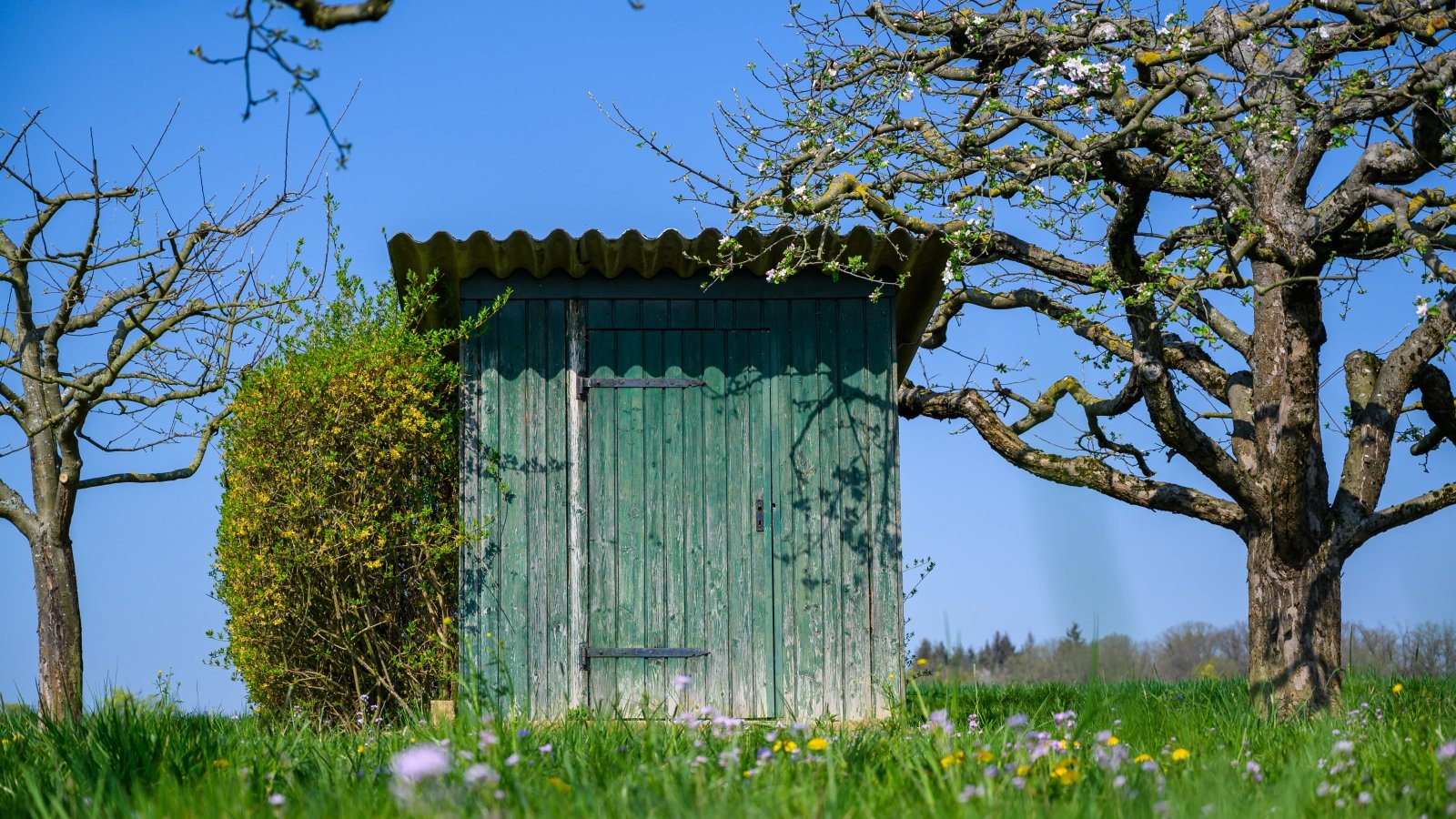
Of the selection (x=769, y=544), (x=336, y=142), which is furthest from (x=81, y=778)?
(x=769, y=544)

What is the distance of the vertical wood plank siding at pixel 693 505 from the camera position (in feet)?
21.8

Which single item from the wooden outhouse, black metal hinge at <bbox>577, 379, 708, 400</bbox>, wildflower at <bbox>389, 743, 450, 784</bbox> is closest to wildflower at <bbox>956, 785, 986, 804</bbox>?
wildflower at <bbox>389, 743, 450, 784</bbox>

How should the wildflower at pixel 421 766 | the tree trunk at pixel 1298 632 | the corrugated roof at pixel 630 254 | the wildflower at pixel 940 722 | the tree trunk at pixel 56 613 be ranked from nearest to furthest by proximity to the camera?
1. the wildflower at pixel 421 766
2. the wildflower at pixel 940 722
3. the corrugated roof at pixel 630 254
4. the tree trunk at pixel 1298 632
5. the tree trunk at pixel 56 613

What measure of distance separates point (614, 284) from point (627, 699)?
2382 millimetres

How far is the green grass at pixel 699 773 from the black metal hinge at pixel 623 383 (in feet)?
8.79

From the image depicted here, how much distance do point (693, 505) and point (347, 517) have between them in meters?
2.07

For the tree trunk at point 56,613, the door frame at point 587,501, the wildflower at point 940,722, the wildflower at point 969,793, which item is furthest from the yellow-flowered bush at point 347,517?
the wildflower at point 969,793

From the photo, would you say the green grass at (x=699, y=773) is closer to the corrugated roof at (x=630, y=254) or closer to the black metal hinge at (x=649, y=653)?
the black metal hinge at (x=649, y=653)

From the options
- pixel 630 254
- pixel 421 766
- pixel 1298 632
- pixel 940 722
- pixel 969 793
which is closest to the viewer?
pixel 421 766

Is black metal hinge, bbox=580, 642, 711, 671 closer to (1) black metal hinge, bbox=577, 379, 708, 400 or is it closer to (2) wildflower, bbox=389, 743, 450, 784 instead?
(1) black metal hinge, bbox=577, 379, 708, 400

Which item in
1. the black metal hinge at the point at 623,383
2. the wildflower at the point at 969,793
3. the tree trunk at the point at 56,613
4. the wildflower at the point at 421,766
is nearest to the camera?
the wildflower at the point at 421,766

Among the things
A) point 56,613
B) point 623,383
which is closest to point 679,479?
point 623,383

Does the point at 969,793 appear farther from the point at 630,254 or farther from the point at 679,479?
the point at 630,254

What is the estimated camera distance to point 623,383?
680cm
